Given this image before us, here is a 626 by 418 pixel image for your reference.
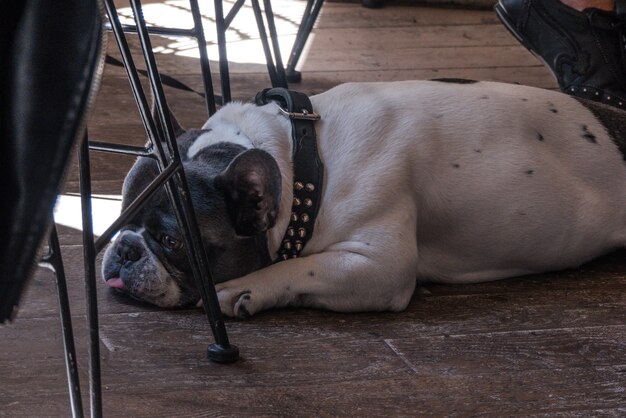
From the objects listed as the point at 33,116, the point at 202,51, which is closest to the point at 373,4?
the point at 202,51

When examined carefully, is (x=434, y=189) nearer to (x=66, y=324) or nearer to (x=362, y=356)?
(x=362, y=356)

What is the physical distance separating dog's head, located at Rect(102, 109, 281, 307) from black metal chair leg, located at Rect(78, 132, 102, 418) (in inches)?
17.6

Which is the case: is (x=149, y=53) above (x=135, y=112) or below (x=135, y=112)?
above

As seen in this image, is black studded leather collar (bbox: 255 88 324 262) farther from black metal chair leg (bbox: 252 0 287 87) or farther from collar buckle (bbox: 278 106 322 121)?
black metal chair leg (bbox: 252 0 287 87)

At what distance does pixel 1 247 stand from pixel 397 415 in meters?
0.62

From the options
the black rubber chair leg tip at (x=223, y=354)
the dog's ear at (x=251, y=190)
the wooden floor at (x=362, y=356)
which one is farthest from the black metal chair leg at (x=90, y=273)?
the dog's ear at (x=251, y=190)

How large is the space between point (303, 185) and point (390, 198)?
14 centimetres

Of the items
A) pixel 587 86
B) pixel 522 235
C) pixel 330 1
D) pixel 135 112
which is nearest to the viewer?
pixel 522 235

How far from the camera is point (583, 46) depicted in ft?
7.50

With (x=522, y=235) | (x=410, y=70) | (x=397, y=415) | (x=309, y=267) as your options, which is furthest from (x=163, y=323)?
(x=410, y=70)

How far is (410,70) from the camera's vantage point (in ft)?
10.5

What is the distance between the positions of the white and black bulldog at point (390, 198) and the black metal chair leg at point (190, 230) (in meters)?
0.15

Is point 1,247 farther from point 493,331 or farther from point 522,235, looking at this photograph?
point 522,235

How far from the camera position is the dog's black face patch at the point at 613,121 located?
1862mm
